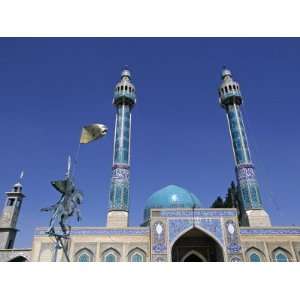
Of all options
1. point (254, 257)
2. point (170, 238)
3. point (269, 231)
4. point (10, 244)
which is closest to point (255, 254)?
point (254, 257)

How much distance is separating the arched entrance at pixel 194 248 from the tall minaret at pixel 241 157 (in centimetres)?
272

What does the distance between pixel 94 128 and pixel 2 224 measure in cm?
1375

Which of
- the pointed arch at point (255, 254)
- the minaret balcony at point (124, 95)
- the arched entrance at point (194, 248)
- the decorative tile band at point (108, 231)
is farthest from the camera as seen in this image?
the minaret balcony at point (124, 95)

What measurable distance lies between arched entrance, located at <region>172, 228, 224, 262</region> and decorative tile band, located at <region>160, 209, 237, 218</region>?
1.51 metres

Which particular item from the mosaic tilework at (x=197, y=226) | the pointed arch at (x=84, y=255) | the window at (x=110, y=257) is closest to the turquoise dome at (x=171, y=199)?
the mosaic tilework at (x=197, y=226)

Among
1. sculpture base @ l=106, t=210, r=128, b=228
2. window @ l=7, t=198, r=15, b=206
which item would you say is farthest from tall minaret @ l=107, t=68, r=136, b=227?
window @ l=7, t=198, r=15, b=206

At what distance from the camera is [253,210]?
16.5 m

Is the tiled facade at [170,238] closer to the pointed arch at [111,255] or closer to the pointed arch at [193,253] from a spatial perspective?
the pointed arch at [111,255]

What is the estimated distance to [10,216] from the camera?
63.4 ft

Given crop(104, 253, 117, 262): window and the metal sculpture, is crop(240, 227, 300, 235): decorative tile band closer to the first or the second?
crop(104, 253, 117, 262): window

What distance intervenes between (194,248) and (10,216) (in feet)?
43.4

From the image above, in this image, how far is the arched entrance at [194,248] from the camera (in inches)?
652

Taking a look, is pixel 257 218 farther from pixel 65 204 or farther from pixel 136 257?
pixel 65 204
